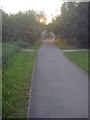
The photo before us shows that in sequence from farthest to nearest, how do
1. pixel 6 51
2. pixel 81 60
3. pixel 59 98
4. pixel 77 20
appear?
pixel 77 20, pixel 81 60, pixel 59 98, pixel 6 51

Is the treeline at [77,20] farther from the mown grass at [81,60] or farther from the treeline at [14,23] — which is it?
the mown grass at [81,60]

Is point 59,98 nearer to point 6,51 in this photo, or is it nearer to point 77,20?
point 6,51

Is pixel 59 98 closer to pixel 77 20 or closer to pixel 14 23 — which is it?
pixel 14 23

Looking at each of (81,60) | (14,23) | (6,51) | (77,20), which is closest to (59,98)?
(6,51)

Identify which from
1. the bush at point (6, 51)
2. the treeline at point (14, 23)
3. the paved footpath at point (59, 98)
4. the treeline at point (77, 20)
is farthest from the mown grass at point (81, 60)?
the bush at point (6, 51)

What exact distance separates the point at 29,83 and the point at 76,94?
1603mm

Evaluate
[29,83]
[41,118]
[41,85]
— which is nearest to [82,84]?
[41,85]

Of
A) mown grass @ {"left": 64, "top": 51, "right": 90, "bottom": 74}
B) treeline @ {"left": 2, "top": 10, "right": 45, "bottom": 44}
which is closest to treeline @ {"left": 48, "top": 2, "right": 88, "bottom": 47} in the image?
treeline @ {"left": 2, "top": 10, "right": 45, "bottom": 44}

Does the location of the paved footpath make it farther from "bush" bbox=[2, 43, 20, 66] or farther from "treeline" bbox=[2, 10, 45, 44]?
"treeline" bbox=[2, 10, 45, 44]

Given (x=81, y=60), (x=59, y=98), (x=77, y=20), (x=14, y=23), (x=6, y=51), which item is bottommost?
(x=59, y=98)

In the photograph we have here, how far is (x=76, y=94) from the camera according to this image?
4246 mm

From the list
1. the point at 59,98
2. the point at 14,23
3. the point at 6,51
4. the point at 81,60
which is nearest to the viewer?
the point at 14,23

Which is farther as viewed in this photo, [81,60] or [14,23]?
[81,60]

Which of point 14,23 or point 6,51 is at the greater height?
point 14,23
